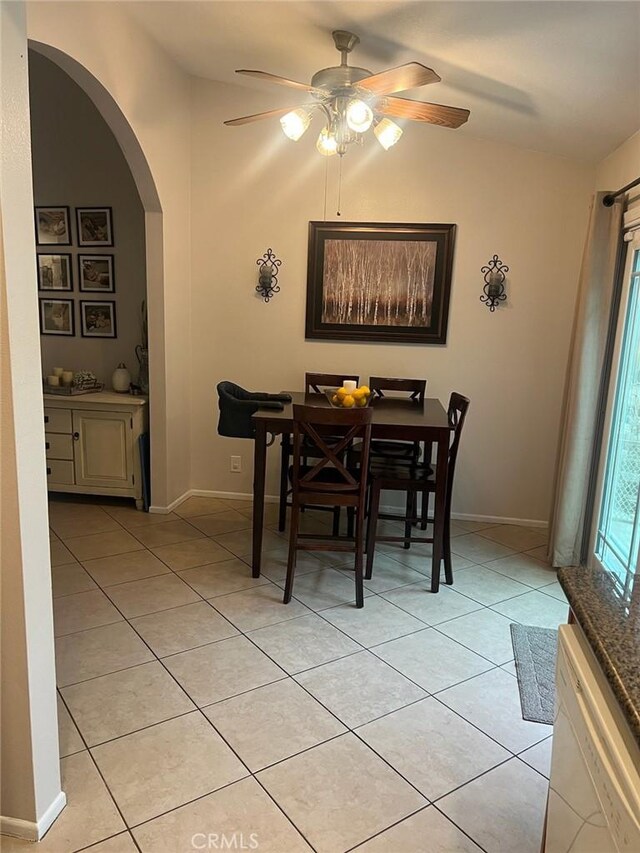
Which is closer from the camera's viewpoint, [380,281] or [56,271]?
[380,281]

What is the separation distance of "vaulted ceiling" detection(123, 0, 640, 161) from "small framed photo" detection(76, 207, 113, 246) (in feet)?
3.93

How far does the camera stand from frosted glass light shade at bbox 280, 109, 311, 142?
2740mm

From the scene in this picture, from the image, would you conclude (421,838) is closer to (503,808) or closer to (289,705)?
(503,808)

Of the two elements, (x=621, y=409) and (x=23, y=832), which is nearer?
(x=23, y=832)

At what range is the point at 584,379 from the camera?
10.7 ft

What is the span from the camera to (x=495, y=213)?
3930 millimetres

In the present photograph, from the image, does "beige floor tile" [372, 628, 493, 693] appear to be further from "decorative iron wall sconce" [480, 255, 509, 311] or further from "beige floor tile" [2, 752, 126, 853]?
"decorative iron wall sconce" [480, 255, 509, 311]

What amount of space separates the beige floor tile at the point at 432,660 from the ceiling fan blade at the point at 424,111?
7.50 feet

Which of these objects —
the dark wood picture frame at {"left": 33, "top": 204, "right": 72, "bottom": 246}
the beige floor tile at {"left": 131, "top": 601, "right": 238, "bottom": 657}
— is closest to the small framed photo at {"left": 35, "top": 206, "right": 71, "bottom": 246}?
the dark wood picture frame at {"left": 33, "top": 204, "right": 72, "bottom": 246}

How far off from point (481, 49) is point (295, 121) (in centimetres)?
85

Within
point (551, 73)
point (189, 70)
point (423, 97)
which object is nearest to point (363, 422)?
point (551, 73)

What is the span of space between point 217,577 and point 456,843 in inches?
73.7

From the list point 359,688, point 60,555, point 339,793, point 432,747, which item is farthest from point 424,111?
point 60,555

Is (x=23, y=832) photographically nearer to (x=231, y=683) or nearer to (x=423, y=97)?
(x=231, y=683)
